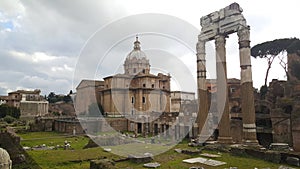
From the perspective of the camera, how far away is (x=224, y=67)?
1227 cm

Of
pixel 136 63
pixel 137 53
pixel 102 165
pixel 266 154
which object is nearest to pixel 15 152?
pixel 102 165

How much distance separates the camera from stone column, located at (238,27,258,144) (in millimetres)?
10750

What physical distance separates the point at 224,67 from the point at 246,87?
5.58ft

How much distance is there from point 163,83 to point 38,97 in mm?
28539

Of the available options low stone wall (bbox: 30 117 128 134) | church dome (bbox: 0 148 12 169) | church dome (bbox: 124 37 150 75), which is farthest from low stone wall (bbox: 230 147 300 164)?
church dome (bbox: 124 37 150 75)

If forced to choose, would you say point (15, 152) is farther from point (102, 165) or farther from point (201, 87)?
point (201, 87)

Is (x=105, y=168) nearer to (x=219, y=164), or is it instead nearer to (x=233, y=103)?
(x=219, y=164)

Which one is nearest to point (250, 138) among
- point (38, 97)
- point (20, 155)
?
point (20, 155)

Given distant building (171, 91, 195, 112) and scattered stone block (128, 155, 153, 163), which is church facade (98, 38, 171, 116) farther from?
scattered stone block (128, 155, 153, 163)

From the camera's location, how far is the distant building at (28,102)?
48.2 metres

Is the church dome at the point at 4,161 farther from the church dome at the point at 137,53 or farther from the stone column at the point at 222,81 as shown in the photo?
the church dome at the point at 137,53

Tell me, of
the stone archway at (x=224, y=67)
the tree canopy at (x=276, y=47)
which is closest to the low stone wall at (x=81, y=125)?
the stone archway at (x=224, y=67)

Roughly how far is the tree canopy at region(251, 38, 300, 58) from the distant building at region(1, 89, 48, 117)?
40.0 m

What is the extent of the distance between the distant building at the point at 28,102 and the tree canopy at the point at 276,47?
40.0 m
